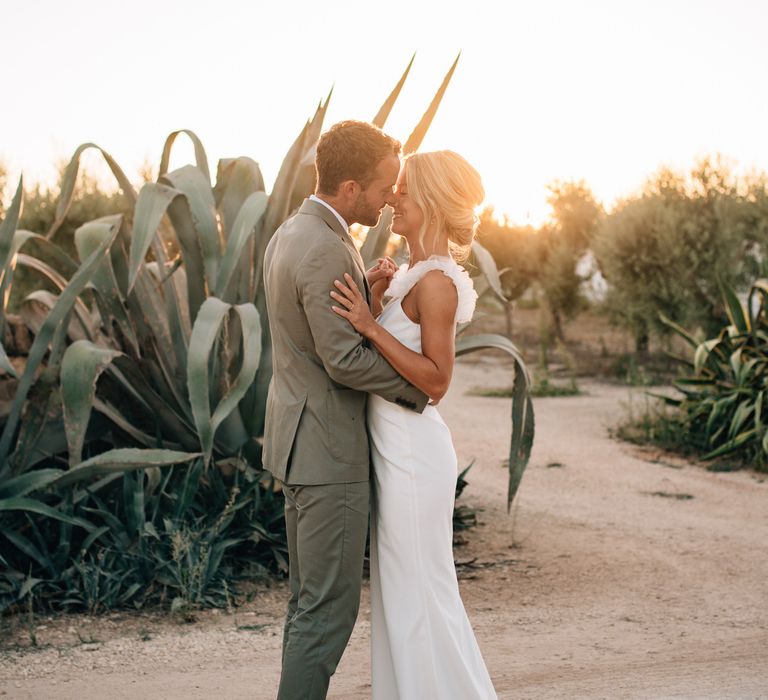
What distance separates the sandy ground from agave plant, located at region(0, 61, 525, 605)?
1.42 feet

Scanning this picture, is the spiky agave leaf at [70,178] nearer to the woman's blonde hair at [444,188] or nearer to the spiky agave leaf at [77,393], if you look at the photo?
the spiky agave leaf at [77,393]

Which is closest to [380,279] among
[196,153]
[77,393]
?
[77,393]

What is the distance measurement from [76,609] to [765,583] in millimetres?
3339

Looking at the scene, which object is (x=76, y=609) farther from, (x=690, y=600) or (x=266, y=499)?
(x=690, y=600)

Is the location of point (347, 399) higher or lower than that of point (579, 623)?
higher

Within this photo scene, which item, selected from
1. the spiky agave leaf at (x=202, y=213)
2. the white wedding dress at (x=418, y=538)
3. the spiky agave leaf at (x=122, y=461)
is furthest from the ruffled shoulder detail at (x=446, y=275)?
the spiky agave leaf at (x=202, y=213)

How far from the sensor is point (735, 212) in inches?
642

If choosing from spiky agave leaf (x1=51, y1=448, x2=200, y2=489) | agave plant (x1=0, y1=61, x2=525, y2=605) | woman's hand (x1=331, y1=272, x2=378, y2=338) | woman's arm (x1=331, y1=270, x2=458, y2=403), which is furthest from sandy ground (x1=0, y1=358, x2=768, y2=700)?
woman's hand (x1=331, y1=272, x2=378, y2=338)

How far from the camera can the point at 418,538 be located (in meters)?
2.81

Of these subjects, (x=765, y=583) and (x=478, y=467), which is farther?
(x=478, y=467)

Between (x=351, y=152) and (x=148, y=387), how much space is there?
2.83 m

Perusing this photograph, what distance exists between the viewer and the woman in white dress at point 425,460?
9.11 feet

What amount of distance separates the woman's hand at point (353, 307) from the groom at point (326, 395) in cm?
2

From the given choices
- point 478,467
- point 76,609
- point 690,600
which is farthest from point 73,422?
point 478,467
